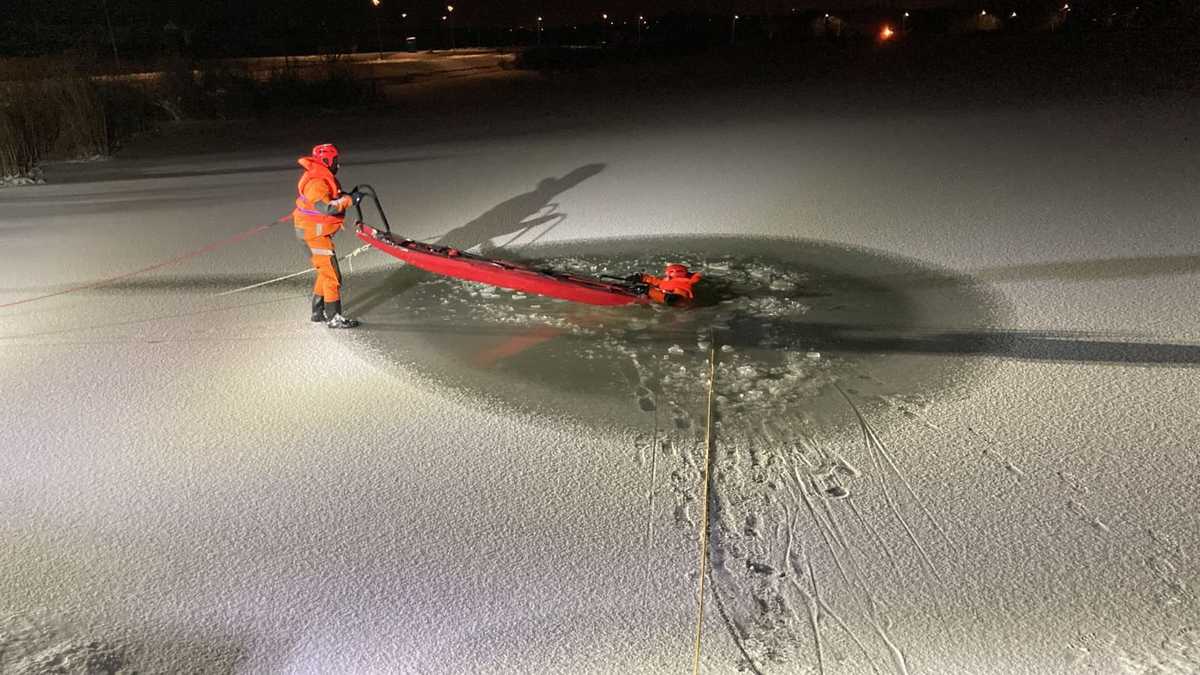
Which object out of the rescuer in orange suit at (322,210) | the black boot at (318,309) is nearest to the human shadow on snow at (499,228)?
the black boot at (318,309)

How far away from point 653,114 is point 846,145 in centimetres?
530

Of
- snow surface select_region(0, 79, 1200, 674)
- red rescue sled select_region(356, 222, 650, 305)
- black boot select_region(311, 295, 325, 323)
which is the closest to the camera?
snow surface select_region(0, 79, 1200, 674)

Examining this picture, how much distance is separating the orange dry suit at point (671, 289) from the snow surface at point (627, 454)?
0.14 m

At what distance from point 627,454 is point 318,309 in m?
3.24

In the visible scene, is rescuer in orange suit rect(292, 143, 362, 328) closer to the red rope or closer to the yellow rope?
the red rope

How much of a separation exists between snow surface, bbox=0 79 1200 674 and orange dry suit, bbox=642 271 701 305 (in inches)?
5.4

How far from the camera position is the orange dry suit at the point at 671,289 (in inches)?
265

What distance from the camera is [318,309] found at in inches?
272

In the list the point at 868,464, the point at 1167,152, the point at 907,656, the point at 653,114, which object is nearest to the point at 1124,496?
the point at 868,464

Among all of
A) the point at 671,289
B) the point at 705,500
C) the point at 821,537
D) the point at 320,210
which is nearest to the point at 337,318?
the point at 320,210

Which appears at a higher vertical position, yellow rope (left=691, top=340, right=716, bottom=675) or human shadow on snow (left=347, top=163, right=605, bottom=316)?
human shadow on snow (left=347, top=163, right=605, bottom=316)

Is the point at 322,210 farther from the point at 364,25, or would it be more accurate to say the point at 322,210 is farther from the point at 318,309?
the point at 364,25

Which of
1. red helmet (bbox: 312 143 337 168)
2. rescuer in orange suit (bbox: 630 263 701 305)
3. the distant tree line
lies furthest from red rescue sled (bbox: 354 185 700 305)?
the distant tree line

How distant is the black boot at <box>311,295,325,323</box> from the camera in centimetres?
688
